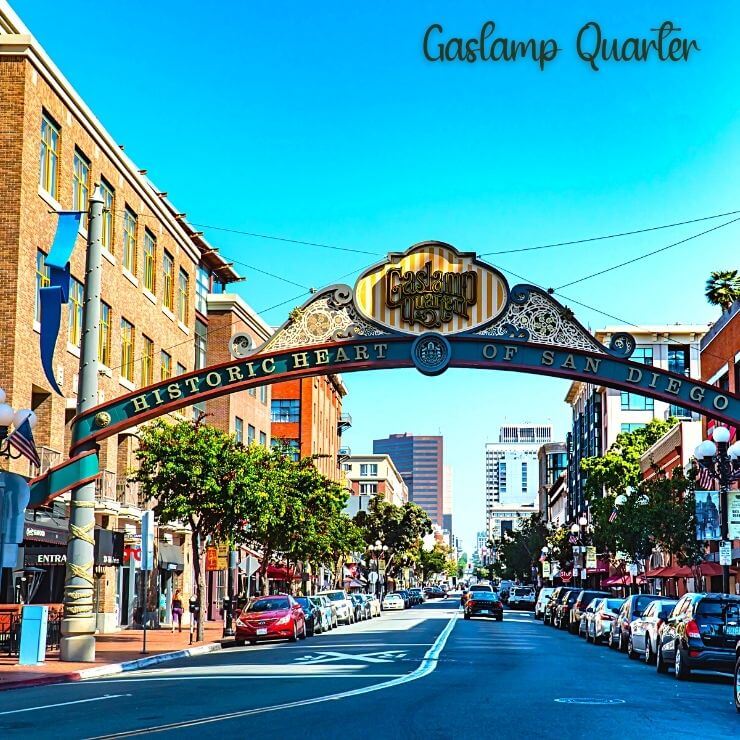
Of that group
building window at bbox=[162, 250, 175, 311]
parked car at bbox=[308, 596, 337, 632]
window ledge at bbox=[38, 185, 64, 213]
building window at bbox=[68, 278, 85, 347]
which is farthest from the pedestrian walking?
window ledge at bbox=[38, 185, 64, 213]

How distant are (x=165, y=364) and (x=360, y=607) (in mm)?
22001

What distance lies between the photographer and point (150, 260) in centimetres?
4834

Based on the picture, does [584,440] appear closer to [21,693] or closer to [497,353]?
[497,353]

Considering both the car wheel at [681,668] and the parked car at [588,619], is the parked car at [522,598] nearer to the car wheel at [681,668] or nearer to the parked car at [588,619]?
the parked car at [588,619]

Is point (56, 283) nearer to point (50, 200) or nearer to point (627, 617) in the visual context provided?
point (50, 200)

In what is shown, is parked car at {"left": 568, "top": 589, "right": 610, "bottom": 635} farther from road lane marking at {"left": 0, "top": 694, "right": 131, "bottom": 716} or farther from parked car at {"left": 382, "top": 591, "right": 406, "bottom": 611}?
parked car at {"left": 382, "top": 591, "right": 406, "bottom": 611}

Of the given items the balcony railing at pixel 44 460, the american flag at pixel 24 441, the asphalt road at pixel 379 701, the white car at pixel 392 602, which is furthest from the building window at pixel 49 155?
the white car at pixel 392 602

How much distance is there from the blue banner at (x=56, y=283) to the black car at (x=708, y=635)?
14.3 meters

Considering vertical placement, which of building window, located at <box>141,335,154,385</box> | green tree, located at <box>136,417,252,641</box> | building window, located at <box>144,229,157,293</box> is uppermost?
building window, located at <box>144,229,157,293</box>

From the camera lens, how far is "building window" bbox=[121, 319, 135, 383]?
44219mm

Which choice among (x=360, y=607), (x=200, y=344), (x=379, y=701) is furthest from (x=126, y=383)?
(x=379, y=701)

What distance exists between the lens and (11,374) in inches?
1287

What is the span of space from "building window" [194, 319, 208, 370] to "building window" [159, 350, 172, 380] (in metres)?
5.77

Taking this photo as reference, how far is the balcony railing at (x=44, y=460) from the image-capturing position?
3369cm
